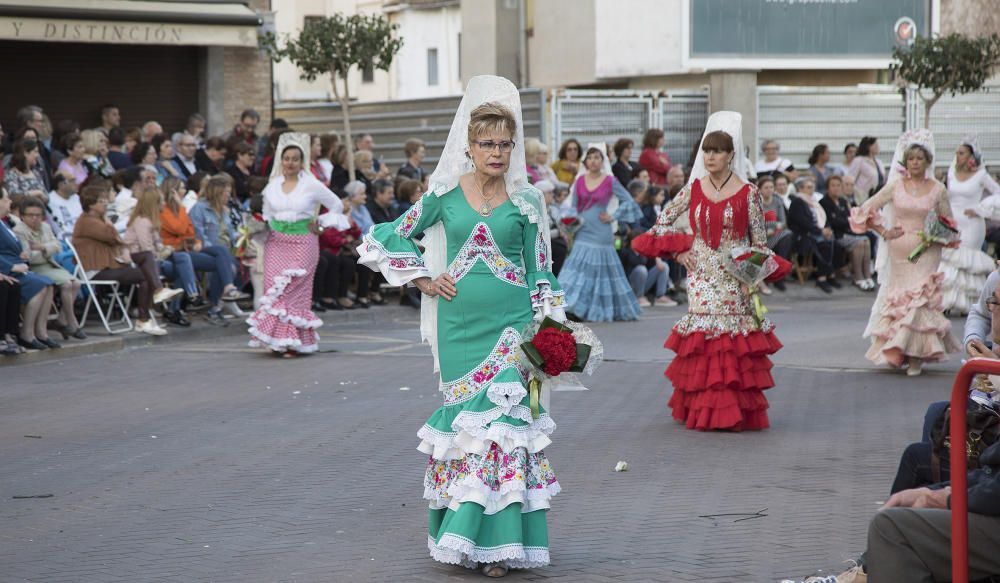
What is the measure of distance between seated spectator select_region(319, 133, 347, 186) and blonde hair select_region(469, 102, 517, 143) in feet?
46.2

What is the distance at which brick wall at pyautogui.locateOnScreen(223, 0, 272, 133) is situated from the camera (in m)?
26.9

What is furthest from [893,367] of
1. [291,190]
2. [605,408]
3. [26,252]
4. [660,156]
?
[660,156]

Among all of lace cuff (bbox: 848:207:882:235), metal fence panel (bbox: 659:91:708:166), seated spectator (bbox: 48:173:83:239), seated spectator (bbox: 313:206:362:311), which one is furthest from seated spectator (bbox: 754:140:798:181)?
seated spectator (bbox: 48:173:83:239)

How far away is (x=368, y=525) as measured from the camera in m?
7.89

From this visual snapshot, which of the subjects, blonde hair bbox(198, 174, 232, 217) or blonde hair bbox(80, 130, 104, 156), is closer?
blonde hair bbox(198, 174, 232, 217)

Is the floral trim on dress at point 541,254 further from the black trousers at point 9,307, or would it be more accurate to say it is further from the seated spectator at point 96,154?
the seated spectator at point 96,154

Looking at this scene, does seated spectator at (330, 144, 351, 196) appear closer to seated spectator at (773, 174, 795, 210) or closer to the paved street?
the paved street

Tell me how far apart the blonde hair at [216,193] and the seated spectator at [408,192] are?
2.74m

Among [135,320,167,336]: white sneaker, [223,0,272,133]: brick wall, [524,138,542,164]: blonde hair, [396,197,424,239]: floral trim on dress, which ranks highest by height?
[223,0,272,133]: brick wall

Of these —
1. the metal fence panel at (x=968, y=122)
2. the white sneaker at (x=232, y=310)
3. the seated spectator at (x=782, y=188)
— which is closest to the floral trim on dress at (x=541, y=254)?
the white sneaker at (x=232, y=310)

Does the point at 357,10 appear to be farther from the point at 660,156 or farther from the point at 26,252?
the point at 26,252

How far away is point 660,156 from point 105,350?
34.5 feet

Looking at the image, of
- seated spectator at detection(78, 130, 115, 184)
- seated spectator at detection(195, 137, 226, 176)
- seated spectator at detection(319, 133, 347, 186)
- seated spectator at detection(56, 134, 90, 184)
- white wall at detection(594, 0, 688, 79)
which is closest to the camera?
seated spectator at detection(56, 134, 90, 184)

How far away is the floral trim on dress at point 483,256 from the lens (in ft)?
23.4
